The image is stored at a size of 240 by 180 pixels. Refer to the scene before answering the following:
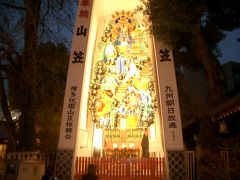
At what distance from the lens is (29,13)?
8.27 m

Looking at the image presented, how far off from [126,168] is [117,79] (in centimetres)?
451

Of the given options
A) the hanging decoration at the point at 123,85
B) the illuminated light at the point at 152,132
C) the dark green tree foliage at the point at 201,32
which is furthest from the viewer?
the illuminated light at the point at 152,132

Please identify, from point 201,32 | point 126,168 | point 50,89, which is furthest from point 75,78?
point 201,32

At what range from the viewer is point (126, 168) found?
27.8 ft

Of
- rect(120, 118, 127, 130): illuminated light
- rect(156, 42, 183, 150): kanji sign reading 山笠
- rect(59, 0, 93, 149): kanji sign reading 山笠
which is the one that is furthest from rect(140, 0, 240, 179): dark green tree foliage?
rect(120, 118, 127, 130): illuminated light

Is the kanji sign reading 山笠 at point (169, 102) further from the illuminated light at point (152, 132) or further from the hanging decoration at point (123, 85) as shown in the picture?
the illuminated light at point (152, 132)

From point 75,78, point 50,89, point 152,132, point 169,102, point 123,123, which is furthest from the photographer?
point 152,132

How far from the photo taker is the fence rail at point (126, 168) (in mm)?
8391

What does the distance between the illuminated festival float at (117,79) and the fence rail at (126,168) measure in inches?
47.9

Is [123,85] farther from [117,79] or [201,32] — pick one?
[201,32]

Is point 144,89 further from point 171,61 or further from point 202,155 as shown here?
point 202,155

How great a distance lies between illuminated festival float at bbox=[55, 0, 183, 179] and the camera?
9.80 metres

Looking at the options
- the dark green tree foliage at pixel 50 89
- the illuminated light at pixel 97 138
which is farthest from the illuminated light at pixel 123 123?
the dark green tree foliage at pixel 50 89

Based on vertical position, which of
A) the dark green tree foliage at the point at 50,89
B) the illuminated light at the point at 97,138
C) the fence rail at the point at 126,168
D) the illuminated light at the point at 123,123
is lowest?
the fence rail at the point at 126,168
